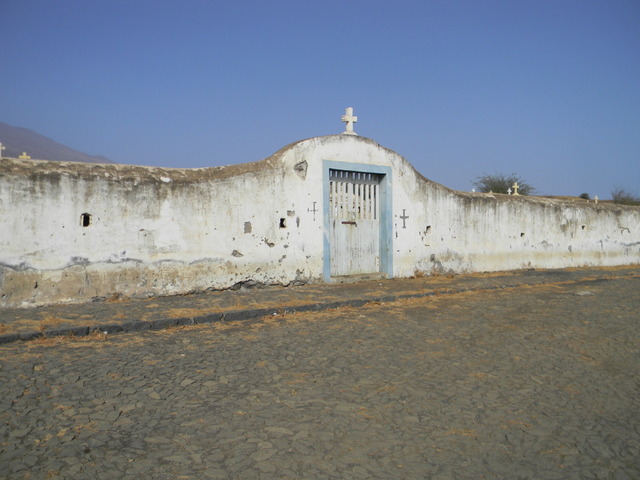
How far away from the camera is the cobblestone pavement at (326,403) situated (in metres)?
3.08

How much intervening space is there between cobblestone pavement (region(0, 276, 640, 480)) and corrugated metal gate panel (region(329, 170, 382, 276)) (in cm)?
493

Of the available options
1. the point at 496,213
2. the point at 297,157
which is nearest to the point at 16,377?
the point at 297,157

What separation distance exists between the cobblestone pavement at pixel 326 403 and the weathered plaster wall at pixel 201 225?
284 cm

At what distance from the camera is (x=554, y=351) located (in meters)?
5.59

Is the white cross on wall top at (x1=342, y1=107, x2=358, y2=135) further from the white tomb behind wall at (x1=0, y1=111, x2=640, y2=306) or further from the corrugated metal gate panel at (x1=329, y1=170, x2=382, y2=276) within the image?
the corrugated metal gate panel at (x1=329, y1=170, x2=382, y2=276)

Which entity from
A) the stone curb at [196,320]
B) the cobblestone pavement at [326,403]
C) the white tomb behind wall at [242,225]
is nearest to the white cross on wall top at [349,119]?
the white tomb behind wall at [242,225]

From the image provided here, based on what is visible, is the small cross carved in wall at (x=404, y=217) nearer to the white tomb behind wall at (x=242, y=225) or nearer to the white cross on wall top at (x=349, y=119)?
the white tomb behind wall at (x=242, y=225)

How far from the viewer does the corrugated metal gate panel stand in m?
11.7

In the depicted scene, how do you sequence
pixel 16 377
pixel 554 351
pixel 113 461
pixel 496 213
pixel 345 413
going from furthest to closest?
pixel 496 213
pixel 554 351
pixel 16 377
pixel 345 413
pixel 113 461

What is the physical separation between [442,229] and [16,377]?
10.8 meters

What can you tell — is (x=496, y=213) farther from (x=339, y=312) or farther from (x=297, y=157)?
(x=339, y=312)

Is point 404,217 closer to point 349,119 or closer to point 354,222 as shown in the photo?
point 354,222

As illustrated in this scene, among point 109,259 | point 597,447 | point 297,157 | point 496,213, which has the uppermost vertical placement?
point 297,157

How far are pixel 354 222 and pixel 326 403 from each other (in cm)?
810
